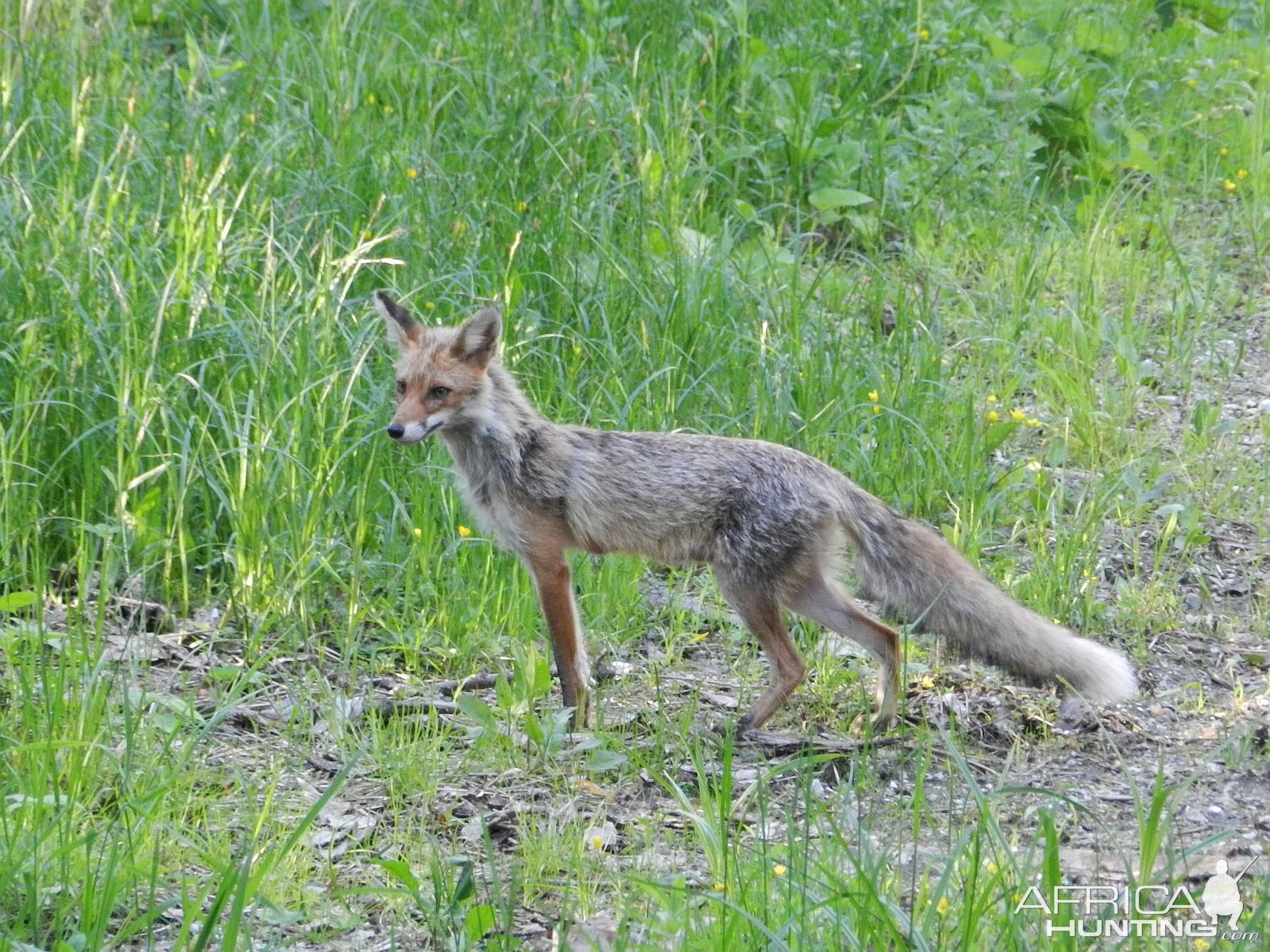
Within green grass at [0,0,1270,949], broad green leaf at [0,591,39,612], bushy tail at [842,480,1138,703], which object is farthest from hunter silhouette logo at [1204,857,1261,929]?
broad green leaf at [0,591,39,612]

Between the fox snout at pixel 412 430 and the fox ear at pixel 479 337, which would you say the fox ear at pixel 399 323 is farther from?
the fox snout at pixel 412 430

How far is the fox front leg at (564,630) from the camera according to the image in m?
4.90

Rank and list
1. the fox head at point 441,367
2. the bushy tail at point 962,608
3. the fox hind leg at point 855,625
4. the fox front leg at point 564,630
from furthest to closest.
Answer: the fox head at point 441,367 < the fox front leg at point 564,630 < the fox hind leg at point 855,625 < the bushy tail at point 962,608

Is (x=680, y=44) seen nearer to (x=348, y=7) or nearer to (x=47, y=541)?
(x=348, y=7)

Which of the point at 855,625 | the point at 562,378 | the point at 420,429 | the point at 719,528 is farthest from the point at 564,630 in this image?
the point at 562,378

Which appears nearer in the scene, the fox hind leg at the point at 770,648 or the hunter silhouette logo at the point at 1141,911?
the hunter silhouette logo at the point at 1141,911

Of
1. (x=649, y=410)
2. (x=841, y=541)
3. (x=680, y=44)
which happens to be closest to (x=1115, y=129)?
(x=680, y=44)

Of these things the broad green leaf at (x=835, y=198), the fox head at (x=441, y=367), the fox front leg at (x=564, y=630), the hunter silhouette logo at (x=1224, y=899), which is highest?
the broad green leaf at (x=835, y=198)

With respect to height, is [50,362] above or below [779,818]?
above

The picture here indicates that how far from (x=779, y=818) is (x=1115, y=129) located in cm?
643

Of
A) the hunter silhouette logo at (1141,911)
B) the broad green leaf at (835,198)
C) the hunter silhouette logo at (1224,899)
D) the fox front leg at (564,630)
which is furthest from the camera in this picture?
the broad green leaf at (835,198)

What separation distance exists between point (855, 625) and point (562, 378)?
2090mm

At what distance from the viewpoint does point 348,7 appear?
28.8 feet

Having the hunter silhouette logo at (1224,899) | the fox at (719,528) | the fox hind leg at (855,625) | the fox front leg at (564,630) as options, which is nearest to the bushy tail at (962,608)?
the fox at (719,528)
